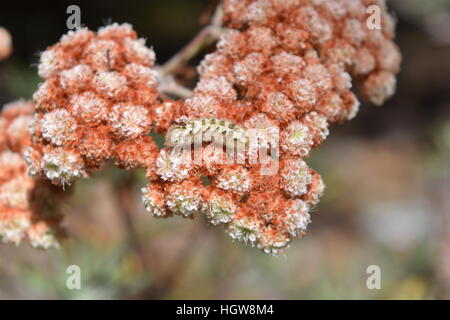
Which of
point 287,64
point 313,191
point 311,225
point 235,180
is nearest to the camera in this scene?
point 235,180

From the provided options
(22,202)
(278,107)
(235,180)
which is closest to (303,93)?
(278,107)

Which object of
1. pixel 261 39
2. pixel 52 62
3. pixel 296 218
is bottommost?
pixel 296 218

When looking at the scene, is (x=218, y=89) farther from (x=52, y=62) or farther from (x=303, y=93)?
(x=52, y=62)

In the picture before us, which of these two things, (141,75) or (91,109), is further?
(141,75)

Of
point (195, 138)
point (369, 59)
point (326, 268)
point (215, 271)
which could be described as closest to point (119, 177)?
point (215, 271)

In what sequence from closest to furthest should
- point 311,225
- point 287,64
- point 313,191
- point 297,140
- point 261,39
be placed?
point 297,140 < point 313,191 < point 287,64 < point 261,39 < point 311,225

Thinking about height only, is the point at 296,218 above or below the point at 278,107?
below

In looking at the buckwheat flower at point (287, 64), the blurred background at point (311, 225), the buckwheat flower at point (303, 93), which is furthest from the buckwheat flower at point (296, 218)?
the blurred background at point (311, 225)

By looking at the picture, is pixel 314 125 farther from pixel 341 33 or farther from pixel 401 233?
pixel 401 233

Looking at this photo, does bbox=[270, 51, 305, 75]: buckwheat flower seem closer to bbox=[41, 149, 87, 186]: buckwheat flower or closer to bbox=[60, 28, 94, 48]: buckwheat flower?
bbox=[60, 28, 94, 48]: buckwheat flower

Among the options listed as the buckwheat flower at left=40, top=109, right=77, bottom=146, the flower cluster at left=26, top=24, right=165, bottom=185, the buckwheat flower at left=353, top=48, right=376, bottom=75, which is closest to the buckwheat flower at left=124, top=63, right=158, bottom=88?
the flower cluster at left=26, top=24, right=165, bottom=185
